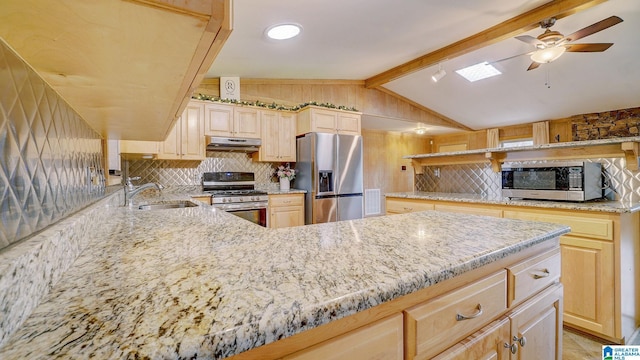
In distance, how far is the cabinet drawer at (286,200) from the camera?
3.79m

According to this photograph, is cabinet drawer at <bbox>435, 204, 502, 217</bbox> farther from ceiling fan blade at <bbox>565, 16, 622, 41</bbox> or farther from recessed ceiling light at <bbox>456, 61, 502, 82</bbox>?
recessed ceiling light at <bbox>456, 61, 502, 82</bbox>

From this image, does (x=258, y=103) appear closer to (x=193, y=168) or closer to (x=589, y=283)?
(x=193, y=168)

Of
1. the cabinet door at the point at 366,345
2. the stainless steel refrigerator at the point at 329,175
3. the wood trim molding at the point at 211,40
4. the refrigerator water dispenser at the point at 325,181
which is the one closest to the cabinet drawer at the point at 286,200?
the stainless steel refrigerator at the point at 329,175

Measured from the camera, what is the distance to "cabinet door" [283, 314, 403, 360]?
51 cm

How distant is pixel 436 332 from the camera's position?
69 cm

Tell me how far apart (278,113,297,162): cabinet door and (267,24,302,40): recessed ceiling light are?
4.47 feet

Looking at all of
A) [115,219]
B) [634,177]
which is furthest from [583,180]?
[115,219]

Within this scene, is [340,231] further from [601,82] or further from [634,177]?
[601,82]

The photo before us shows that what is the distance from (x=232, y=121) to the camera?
3.81m

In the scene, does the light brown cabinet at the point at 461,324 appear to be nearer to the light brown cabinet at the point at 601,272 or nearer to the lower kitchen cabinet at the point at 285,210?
the light brown cabinet at the point at 601,272

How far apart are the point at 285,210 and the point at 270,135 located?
3.82ft

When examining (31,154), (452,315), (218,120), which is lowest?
(452,315)

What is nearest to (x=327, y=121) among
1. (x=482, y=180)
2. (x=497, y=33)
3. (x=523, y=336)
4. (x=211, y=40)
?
(x=482, y=180)

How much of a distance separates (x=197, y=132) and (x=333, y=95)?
249 cm
